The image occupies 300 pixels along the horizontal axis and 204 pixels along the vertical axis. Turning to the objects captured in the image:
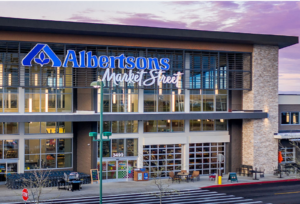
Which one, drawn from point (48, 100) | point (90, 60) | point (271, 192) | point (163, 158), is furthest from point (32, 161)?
point (271, 192)

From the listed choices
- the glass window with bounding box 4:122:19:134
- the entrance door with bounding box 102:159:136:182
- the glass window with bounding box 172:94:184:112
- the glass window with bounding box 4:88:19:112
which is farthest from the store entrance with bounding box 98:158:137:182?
the glass window with bounding box 4:88:19:112

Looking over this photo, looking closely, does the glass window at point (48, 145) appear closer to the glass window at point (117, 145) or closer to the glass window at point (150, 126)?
the glass window at point (117, 145)

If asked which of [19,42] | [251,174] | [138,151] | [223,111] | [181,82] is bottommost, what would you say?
[251,174]

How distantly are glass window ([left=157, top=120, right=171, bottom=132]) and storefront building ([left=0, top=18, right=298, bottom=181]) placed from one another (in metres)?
0.09

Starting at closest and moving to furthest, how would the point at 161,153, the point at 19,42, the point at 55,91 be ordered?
the point at 19,42 < the point at 55,91 < the point at 161,153

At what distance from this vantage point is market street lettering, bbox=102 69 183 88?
112 feet

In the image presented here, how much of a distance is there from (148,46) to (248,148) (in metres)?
13.9

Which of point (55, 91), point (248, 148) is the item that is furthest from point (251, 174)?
point (55, 91)

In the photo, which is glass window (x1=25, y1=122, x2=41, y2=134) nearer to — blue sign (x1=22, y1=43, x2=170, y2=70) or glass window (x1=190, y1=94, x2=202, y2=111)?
blue sign (x1=22, y1=43, x2=170, y2=70)

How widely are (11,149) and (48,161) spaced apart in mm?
3319

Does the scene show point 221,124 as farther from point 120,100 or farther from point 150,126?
point 120,100

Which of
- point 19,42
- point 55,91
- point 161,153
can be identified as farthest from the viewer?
point 161,153

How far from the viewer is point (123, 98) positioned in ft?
117

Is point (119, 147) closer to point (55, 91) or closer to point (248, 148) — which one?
point (55, 91)
